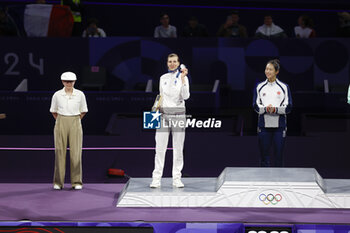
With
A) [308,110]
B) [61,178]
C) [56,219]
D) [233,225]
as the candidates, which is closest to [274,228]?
[233,225]

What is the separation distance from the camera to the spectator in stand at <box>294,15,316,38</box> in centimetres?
1381

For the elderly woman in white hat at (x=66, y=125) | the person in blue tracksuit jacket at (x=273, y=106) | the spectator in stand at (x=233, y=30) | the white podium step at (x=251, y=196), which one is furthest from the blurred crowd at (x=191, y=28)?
the white podium step at (x=251, y=196)

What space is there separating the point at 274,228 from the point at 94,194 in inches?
93.0

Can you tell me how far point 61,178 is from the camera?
8.12 m

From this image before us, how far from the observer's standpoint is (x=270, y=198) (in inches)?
284

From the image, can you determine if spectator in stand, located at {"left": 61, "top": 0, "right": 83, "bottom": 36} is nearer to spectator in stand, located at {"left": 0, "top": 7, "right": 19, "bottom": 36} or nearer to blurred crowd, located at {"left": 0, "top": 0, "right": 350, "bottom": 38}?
blurred crowd, located at {"left": 0, "top": 0, "right": 350, "bottom": 38}

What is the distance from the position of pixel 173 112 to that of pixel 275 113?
1.46 meters

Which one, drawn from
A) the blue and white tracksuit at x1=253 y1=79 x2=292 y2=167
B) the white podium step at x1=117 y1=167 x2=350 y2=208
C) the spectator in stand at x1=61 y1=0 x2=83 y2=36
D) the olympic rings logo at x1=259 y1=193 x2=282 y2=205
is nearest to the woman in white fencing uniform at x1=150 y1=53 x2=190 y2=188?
the white podium step at x1=117 y1=167 x2=350 y2=208

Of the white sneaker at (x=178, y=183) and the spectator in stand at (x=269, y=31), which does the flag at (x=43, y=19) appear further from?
the white sneaker at (x=178, y=183)

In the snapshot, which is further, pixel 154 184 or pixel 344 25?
pixel 344 25

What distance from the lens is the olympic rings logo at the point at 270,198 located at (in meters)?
7.21

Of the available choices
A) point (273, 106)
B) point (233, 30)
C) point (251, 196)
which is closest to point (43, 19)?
point (233, 30)

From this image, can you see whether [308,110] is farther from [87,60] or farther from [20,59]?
[20,59]

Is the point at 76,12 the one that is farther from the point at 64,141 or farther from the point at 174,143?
the point at 174,143
